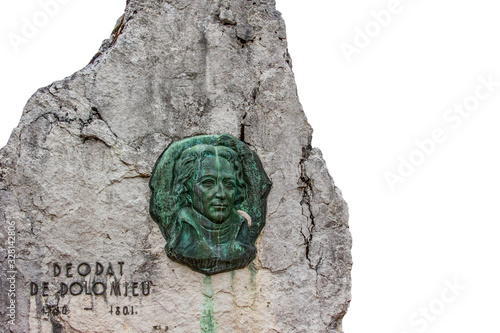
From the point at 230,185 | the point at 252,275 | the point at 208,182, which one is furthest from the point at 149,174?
the point at 252,275

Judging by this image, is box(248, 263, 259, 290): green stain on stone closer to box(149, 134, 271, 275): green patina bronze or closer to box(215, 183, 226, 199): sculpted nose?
box(149, 134, 271, 275): green patina bronze

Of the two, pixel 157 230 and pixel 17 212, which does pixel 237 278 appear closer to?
pixel 157 230

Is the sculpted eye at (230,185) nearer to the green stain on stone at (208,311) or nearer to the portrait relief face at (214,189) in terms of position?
the portrait relief face at (214,189)

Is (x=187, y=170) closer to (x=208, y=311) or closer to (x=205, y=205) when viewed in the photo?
(x=205, y=205)

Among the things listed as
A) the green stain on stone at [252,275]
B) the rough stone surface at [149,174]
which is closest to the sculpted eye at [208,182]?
the rough stone surface at [149,174]

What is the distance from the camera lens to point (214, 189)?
349 cm

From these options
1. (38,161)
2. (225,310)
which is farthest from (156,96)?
(225,310)

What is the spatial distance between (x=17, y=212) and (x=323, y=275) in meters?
1.71

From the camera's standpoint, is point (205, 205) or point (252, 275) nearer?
point (205, 205)

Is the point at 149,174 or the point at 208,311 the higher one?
the point at 149,174

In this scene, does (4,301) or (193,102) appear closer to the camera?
(4,301)

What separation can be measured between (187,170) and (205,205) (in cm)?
22

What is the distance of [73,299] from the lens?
347cm

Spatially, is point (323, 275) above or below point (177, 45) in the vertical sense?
below
